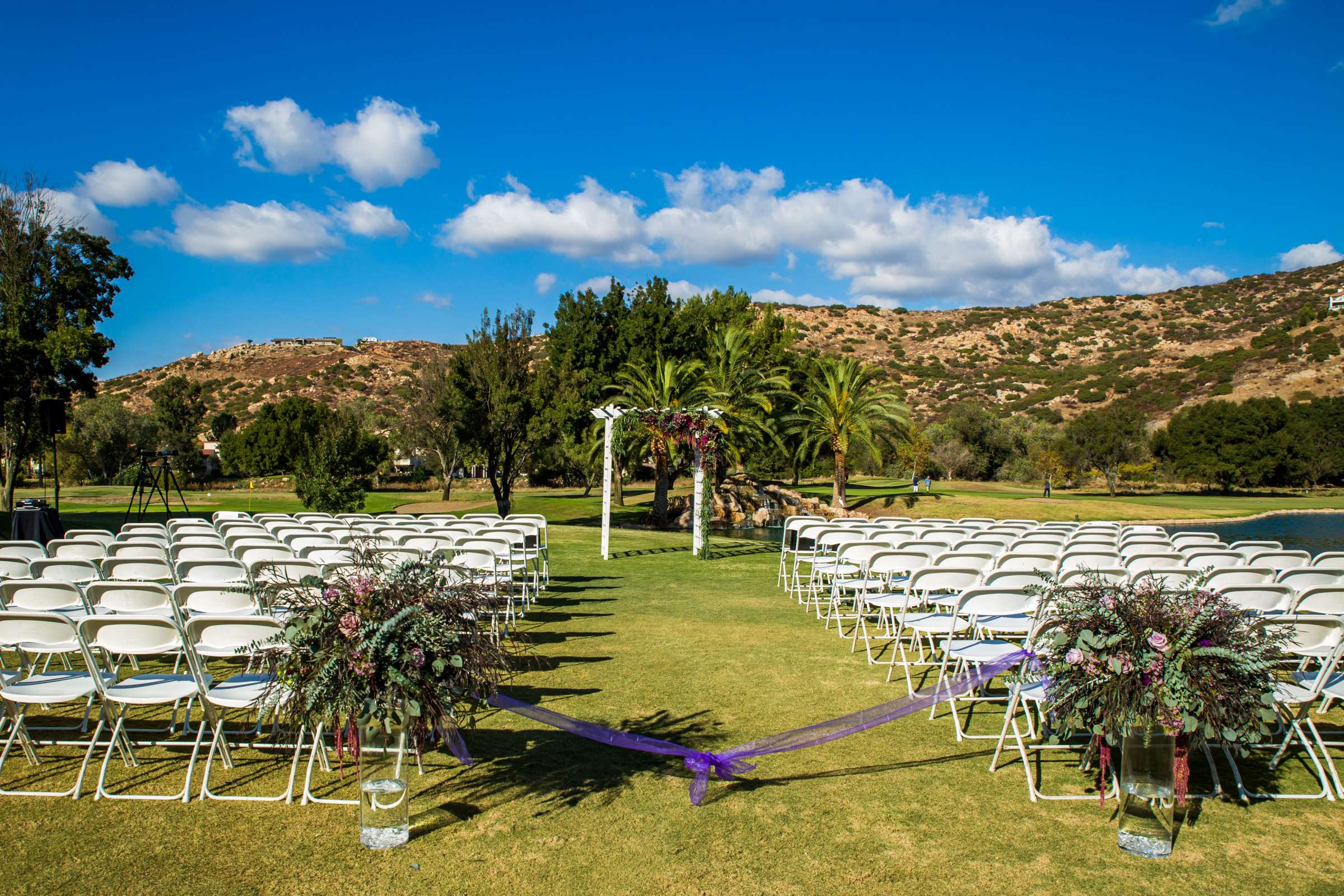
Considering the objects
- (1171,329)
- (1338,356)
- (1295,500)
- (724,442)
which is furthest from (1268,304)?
(724,442)

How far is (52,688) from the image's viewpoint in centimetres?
414

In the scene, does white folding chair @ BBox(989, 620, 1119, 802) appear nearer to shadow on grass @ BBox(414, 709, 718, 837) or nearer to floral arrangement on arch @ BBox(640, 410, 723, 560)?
shadow on grass @ BBox(414, 709, 718, 837)

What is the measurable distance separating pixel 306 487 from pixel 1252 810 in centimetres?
1552

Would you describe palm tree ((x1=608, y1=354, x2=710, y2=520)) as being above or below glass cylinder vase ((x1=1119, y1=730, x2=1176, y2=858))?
above

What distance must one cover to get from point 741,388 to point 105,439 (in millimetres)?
42440

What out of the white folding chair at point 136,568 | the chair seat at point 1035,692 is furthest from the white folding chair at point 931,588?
the white folding chair at point 136,568

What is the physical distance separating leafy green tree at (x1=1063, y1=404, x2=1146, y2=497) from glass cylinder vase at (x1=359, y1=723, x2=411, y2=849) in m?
45.7

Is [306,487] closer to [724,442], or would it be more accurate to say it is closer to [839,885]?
[724,442]

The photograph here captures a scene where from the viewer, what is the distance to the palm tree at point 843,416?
29609 millimetres

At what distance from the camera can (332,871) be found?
→ 10.7 ft

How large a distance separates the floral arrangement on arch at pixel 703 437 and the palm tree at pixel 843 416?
15.3m

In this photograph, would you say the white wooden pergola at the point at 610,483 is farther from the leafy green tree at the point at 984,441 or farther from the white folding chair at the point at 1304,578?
the leafy green tree at the point at 984,441

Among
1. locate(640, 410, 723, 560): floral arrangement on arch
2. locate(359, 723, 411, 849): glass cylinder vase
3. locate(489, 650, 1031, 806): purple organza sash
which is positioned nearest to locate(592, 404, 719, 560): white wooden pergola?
locate(640, 410, 723, 560): floral arrangement on arch

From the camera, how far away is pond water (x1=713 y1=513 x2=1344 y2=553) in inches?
905
